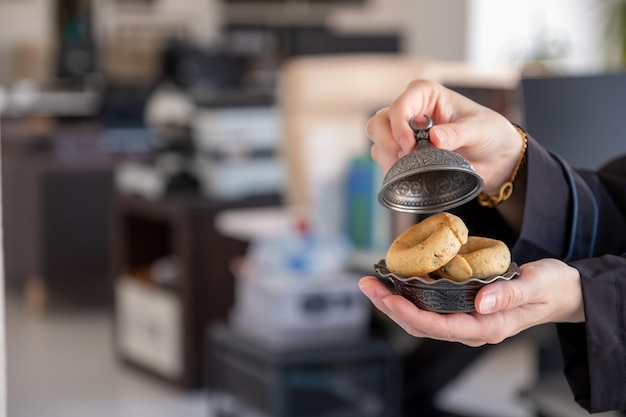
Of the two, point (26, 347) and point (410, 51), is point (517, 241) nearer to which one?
point (26, 347)

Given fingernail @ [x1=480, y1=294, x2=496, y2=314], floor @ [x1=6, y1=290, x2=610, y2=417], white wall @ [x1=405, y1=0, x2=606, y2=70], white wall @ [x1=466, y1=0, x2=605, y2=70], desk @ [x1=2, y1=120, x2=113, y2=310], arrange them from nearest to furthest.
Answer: fingernail @ [x1=480, y1=294, x2=496, y2=314] < floor @ [x1=6, y1=290, x2=610, y2=417] < desk @ [x1=2, y1=120, x2=113, y2=310] < white wall @ [x1=466, y1=0, x2=605, y2=70] < white wall @ [x1=405, y1=0, x2=606, y2=70]

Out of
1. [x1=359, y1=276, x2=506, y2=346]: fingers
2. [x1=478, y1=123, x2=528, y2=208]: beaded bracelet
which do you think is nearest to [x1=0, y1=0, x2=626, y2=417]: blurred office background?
[x1=478, y1=123, x2=528, y2=208]: beaded bracelet

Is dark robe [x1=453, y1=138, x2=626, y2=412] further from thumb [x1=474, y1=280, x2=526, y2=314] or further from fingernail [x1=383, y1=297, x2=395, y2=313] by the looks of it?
fingernail [x1=383, y1=297, x2=395, y2=313]

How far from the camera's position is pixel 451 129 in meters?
1.20

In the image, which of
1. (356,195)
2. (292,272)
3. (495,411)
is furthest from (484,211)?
(495,411)

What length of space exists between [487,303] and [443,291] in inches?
1.8

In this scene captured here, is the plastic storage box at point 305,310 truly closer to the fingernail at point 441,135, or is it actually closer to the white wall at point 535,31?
the fingernail at point 441,135

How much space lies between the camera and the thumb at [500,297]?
1080 millimetres

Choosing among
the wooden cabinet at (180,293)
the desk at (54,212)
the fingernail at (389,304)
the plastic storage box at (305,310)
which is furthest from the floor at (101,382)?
the fingernail at (389,304)

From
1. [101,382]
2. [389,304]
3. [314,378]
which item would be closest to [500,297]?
[389,304]

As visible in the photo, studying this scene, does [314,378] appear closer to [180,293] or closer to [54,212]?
[180,293]

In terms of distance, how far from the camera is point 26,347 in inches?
177

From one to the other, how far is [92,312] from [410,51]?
378cm

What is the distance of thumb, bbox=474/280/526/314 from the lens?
3.54 feet
